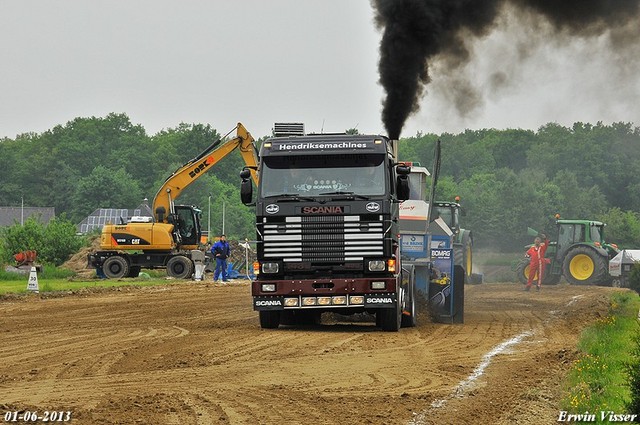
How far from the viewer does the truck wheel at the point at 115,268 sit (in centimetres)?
4391

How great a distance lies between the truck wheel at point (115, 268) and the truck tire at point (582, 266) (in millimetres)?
17628

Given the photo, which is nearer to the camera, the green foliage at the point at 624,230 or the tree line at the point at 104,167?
the green foliage at the point at 624,230

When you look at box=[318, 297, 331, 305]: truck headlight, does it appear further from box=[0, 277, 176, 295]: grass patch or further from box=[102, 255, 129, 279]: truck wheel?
box=[102, 255, 129, 279]: truck wheel

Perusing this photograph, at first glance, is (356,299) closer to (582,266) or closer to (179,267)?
(179,267)

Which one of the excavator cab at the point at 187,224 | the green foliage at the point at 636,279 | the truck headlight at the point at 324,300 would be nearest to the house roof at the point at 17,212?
the excavator cab at the point at 187,224

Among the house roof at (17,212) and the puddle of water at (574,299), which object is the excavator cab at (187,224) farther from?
the house roof at (17,212)

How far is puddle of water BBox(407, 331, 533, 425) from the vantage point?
400 inches

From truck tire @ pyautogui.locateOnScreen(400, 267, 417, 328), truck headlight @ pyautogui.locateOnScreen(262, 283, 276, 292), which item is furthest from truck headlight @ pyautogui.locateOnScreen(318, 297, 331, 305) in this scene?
truck tire @ pyautogui.locateOnScreen(400, 267, 417, 328)

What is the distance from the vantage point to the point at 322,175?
19500 millimetres

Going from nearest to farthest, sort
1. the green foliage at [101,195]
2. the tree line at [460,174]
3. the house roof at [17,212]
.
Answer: the tree line at [460,174] < the green foliage at [101,195] < the house roof at [17,212]

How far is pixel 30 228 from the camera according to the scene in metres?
53.2

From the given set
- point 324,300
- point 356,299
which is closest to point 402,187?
point 356,299

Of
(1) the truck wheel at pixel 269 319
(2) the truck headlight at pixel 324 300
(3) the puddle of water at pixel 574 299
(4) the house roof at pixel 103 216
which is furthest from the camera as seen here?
(4) the house roof at pixel 103 216

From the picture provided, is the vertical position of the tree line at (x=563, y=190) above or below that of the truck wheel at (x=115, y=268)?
above
